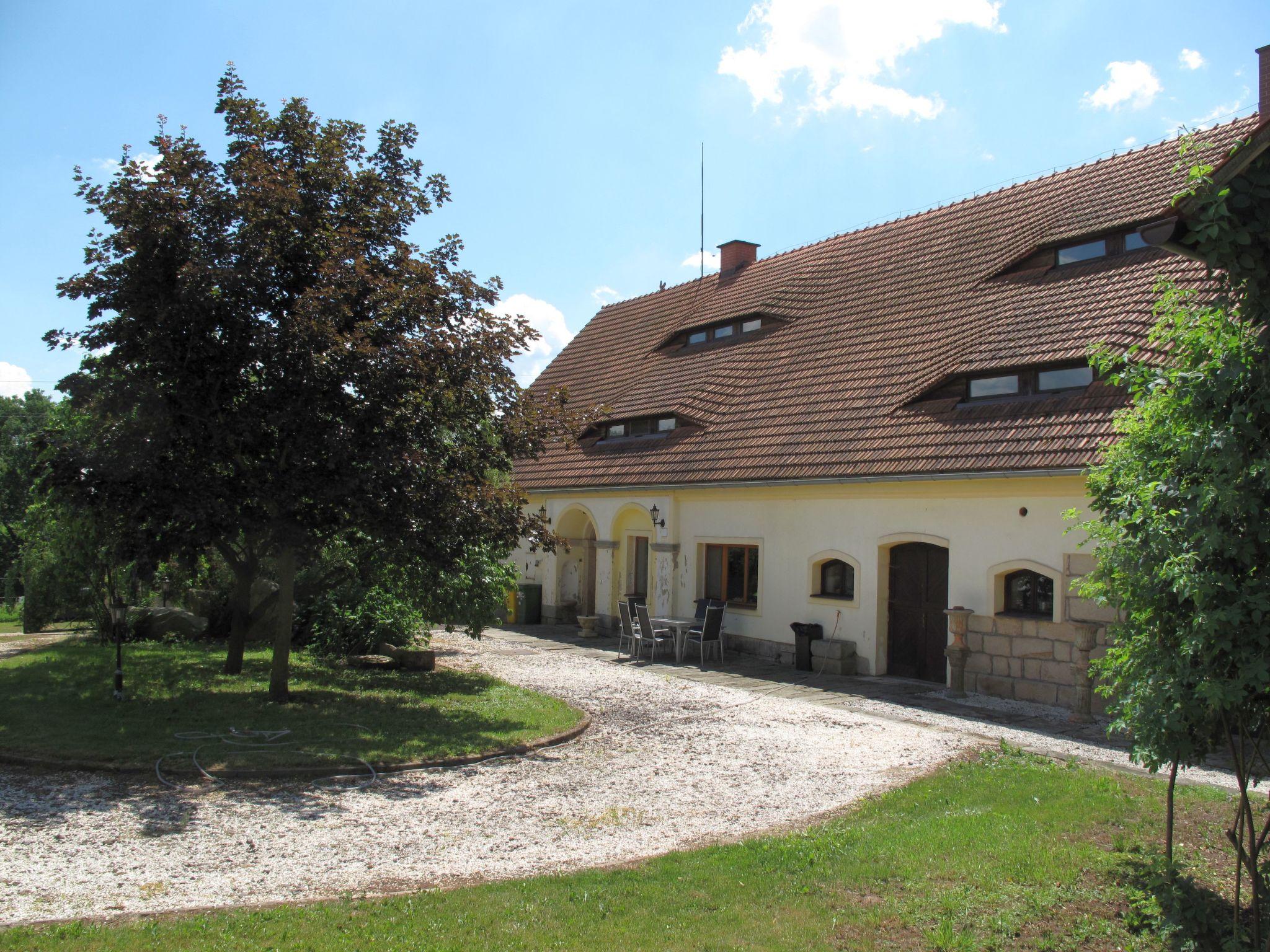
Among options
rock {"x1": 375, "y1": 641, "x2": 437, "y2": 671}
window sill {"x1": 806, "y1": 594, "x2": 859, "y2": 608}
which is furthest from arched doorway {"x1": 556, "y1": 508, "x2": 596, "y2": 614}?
rock {"x1": 375, "y1": 641, "x2": 437, "y2": 671}

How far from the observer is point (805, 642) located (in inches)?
614

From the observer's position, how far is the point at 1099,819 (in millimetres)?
6773

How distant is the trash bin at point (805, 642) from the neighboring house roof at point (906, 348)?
8.27 ft

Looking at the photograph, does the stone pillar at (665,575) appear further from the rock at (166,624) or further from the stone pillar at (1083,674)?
the rock at (166,624)

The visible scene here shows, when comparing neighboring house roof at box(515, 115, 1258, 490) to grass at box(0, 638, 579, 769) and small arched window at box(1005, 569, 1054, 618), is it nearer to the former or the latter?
small arched window at box(1005, 569, 1054, 618)

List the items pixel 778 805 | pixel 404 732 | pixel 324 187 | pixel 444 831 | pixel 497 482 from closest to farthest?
pixel 444 831 → pixel 778 805 → pixel 404 732 → pixel 324 187 → pixel 497 482

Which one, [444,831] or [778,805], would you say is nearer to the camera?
[444,831]

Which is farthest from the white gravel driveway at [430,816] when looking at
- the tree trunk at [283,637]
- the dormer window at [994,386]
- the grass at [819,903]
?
the dormer window at [994,386]

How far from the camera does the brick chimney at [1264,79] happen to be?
1515cm

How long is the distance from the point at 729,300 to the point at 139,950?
2002 cm

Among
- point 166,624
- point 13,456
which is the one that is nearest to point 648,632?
point 166,624

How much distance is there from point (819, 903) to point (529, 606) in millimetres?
18308

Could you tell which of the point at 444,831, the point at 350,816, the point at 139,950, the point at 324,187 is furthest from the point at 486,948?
the point at 324,187

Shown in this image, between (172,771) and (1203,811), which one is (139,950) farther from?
(1203,811)
